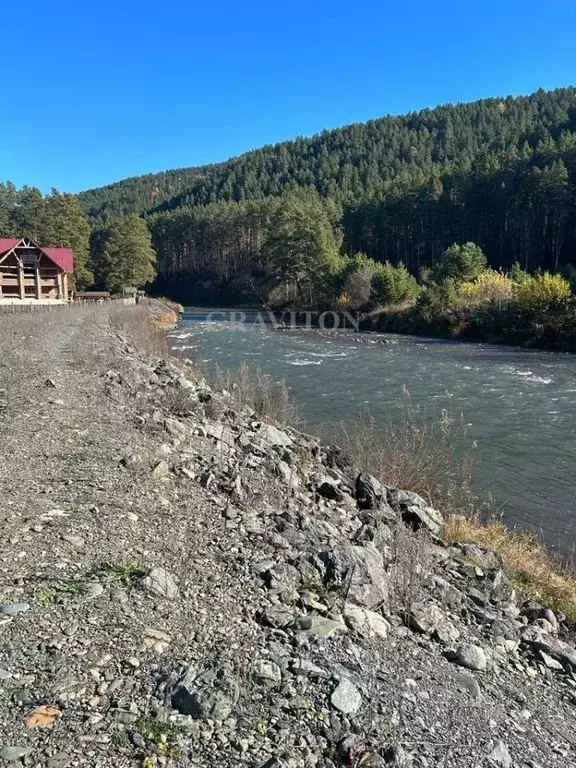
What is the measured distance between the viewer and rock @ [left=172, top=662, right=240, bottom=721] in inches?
114

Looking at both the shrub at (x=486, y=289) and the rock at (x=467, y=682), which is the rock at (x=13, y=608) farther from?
the shrub at (x=486, y=289)

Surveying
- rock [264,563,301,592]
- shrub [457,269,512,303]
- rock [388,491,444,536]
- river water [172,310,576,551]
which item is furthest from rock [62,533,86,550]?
shrub [457,269,512,303]

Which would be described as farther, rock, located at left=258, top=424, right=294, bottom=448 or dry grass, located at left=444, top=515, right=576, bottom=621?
rock, located at left=258, top=424, right=294, bottom=448

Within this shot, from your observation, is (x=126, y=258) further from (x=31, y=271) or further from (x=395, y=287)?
(x=395, y=287)

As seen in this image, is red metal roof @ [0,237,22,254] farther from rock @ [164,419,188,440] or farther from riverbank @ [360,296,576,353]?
rock @ [164,419,188,440]

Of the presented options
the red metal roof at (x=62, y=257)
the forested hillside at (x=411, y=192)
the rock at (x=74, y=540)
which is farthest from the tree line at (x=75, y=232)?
the rock at (x=74, y=540)

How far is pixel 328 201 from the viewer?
93.0 metres

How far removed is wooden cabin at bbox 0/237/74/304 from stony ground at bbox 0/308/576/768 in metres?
44.4

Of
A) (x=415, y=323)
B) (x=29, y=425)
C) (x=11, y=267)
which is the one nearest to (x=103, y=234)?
(x=11, y=267)

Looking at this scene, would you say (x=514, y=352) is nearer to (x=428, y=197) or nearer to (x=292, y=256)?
(x=292, y=256)

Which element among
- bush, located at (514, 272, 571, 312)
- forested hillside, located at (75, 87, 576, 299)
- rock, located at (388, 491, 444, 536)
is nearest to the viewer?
rock, located at (388, 491, 444, 536)

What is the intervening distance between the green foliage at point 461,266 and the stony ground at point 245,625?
4067cm

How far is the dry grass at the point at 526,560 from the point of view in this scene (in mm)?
6132

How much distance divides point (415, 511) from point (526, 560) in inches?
57.4
